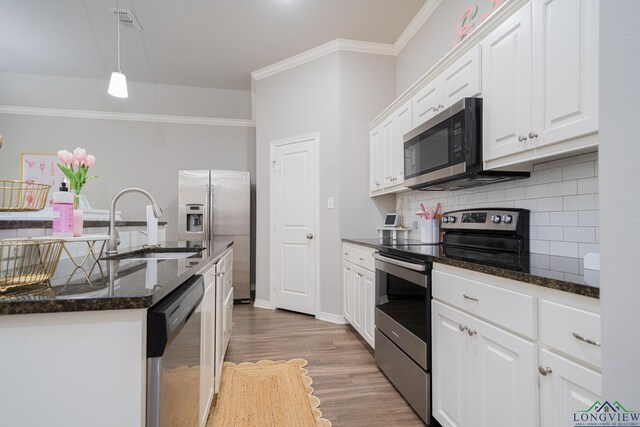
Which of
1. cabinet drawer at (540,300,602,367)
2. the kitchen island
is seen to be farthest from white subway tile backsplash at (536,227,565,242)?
the kitchen island

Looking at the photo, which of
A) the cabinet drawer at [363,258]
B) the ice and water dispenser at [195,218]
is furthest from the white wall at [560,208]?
the ice and water dispenser at [195,218]

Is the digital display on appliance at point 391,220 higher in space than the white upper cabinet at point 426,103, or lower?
lower

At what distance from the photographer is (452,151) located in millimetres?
1881

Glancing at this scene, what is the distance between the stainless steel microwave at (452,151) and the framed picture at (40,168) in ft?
16.5

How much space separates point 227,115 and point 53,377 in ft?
16.1

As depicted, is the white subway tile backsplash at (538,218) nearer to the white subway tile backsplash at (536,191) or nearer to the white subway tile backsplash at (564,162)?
the white subway tile backsplash at (536,191)

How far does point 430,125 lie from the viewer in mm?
2102

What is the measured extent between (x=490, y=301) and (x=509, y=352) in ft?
0.60

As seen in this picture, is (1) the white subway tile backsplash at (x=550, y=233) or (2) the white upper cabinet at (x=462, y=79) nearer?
(1) the white subway tile backsplash at (x=550, y=233)

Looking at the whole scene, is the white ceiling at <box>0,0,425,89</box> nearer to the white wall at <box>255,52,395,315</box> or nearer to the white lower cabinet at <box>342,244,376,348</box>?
Result: the white wall at <box>255,52,395,315</box>

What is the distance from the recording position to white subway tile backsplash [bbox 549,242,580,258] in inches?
56.9

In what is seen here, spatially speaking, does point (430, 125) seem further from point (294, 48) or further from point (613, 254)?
point (294, 48)

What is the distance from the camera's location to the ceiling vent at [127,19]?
10.0 ft

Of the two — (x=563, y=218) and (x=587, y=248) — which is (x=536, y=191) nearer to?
(x=563, y=218)
